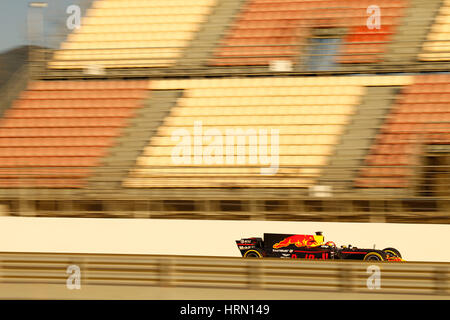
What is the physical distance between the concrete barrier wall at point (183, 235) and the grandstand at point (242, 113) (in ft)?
1.20

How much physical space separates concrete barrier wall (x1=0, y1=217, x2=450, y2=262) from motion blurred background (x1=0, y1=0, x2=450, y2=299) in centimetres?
9

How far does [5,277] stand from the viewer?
389 inches

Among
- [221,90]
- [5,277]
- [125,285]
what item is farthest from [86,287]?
[221,90]

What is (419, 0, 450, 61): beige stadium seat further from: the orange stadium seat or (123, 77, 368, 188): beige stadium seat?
the orange stadium seat

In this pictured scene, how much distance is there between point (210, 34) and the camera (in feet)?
59.3

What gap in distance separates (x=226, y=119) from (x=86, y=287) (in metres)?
6.35

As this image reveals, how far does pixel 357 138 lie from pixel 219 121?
318 cm

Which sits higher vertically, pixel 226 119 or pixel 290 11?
pixel 290 11

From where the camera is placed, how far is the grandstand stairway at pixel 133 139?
1429 cm

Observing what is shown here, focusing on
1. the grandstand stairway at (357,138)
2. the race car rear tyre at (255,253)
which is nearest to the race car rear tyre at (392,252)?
the grandstand stairway at (357,138)

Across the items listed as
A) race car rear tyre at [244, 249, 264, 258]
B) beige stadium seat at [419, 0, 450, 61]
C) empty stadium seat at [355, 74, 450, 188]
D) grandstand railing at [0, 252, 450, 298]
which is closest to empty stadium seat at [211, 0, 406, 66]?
beige stadium seat at [419, 0, 450, 61]

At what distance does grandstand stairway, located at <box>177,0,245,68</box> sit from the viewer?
17.0m

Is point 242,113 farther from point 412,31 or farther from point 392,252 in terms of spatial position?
point 412,31

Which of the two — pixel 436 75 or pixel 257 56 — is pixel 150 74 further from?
pixel 436 75
